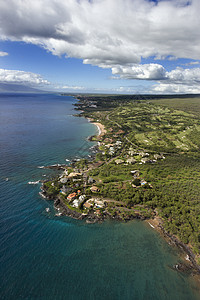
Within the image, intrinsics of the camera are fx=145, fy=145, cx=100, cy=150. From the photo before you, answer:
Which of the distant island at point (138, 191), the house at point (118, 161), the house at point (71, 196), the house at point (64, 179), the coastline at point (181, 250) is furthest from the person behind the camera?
the house at point (118, 161)

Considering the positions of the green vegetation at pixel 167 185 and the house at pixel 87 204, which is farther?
the house at pixel 87 204

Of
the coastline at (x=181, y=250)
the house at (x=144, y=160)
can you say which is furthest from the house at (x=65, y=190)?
the house at (x=144, y=160)

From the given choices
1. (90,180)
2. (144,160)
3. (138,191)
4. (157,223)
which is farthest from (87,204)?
(144,160)

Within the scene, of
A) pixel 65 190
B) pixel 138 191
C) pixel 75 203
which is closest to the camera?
pixel 75 203

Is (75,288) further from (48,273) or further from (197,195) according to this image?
(197,195)

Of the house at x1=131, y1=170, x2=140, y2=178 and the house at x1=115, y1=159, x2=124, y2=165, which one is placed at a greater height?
the house at x1=115, y1=159, x2=124, y2=165

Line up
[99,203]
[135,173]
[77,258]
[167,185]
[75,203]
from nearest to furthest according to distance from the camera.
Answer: [77,258]
[75,203]
[99,203]
[167,185]
[135,173]

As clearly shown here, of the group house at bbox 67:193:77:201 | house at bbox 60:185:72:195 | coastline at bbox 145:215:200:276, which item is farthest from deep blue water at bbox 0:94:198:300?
house at bbox 67:193:77:201

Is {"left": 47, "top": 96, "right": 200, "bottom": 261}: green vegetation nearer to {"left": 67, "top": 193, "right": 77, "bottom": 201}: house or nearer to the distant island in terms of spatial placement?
the distant island

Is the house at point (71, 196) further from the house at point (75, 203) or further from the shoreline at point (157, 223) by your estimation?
the shoreline at point (157, 223)

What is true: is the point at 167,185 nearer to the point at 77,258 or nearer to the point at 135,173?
the point at 135,173

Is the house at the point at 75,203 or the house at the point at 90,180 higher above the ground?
the house at the point at 90,180
